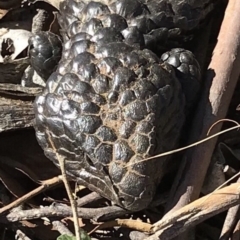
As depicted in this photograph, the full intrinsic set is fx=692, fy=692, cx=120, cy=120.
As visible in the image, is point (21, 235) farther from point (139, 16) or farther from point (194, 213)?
point (139, 16)

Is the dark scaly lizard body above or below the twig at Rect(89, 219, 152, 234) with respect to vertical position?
above

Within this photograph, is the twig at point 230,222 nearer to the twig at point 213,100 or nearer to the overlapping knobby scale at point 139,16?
the twig at point 213,100

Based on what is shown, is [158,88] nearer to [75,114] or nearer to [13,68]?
[75,114]

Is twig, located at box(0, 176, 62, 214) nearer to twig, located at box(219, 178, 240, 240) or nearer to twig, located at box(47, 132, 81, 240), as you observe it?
twig, located at box(47, 132, 81, 240)

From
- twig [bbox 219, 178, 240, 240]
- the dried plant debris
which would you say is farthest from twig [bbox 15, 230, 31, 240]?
twig [bbox 219, 178, 240, 240]

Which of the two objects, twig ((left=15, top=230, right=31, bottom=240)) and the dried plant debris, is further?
twig ((left=15, top=230, right=31, bottom=240))

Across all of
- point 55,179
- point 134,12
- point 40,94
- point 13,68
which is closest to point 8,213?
point 55,179

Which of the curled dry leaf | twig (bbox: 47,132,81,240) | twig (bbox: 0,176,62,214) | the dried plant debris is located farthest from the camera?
the curled dry leaf
